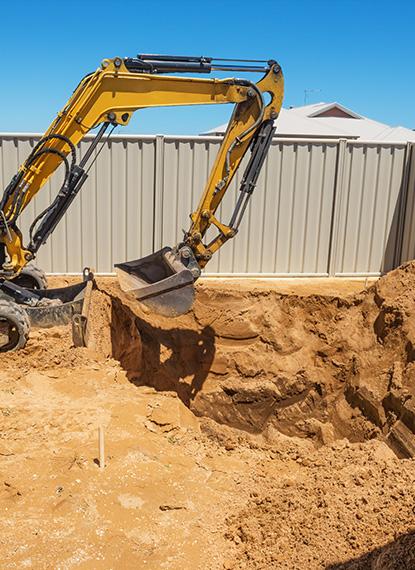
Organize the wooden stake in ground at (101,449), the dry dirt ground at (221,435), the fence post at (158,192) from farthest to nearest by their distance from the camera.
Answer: the fence post at (158,192), the wooden stake in ground at (101,449), the dry dirt ground at (221,435)

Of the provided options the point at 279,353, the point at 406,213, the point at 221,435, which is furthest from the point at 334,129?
the point at 221,435

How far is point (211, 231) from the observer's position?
1043 cm

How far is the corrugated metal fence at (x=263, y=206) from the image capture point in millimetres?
10062

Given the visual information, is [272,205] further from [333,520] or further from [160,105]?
[333,520]

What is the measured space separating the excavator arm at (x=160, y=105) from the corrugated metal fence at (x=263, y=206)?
119 inches

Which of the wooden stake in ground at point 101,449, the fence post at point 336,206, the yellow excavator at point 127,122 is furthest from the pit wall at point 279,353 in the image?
the fence post at point 336,206

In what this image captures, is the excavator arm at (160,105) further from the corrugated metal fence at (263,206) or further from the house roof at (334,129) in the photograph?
the house roof at (334,129)

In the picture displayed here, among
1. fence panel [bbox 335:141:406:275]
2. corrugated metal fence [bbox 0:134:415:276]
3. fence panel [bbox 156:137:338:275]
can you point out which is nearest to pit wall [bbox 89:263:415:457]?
corrugated metal fence [bbox 0:134:415:276]

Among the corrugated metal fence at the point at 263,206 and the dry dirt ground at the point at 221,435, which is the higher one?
the corrugated metal fence at the point at 263,206

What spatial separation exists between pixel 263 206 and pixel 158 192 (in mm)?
1816

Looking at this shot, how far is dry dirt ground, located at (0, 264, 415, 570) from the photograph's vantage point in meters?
3.82

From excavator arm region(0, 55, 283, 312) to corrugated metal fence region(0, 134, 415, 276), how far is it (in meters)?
3.03

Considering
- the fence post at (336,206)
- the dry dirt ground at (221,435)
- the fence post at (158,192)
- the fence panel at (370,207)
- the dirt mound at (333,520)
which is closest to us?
the dirt mound at (333,520)

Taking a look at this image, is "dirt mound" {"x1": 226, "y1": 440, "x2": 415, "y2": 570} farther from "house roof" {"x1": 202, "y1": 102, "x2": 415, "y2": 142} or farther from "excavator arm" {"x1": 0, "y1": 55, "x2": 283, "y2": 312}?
"house roof" {"x1": 202, "y1": 102, "x2": 415, "y2": 142}
